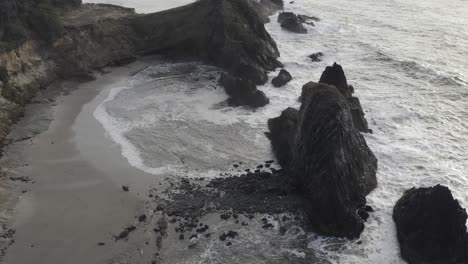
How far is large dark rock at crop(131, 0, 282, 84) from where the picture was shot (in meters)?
40.2

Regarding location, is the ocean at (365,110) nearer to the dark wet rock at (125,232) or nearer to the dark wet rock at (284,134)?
the dark wet rock at (284,134)

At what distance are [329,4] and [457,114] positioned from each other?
39.2 metres

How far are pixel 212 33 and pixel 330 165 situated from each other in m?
23.5

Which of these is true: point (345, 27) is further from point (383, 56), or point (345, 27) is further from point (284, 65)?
point (284, 65)

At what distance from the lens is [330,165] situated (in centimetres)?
2152

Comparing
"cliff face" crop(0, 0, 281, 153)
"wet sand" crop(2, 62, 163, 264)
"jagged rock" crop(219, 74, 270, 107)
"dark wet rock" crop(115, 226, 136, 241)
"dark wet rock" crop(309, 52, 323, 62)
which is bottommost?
"dark wet rock" crop(115, 226, 136, 241)

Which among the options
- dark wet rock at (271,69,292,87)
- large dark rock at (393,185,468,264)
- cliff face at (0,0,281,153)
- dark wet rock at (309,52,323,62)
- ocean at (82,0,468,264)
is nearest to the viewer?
large dark rock at (393,185,468,264)

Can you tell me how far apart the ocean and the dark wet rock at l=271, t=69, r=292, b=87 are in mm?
444

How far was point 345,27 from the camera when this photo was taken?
5481 cm

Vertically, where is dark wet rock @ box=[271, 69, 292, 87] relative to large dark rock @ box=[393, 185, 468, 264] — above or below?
above

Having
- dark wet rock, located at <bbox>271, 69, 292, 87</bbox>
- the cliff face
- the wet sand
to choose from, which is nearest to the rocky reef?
the wet sand

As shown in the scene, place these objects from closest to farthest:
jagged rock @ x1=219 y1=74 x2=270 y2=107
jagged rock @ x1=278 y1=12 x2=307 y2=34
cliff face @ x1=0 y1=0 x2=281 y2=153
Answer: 1. jagged rock @ x1=219 y1=74 x2=270 y2=107
2. cliff face @ x1=0 y1=0 x2=281 y2=153
3. jagged rock @ x1=278 y1=12 x2=307 y2=34

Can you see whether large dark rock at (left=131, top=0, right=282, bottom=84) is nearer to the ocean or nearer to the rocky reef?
the ocean

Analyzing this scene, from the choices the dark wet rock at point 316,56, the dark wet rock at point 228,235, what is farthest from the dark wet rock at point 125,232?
the dark wet rock at point 316,56
